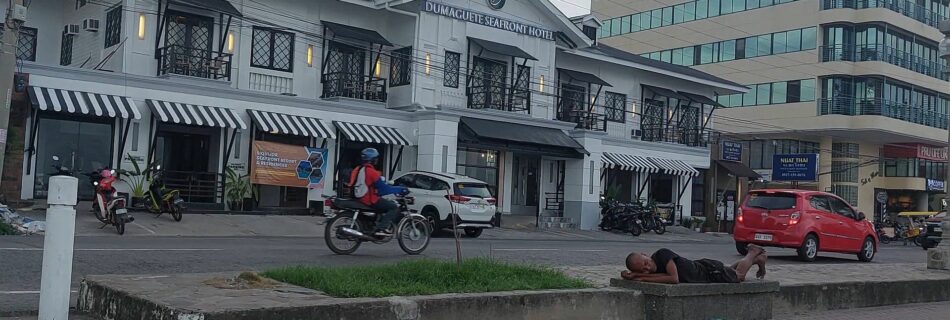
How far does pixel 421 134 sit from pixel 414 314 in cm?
2085

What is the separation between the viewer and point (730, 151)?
4153 cm

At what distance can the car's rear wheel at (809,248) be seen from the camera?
17.9 m

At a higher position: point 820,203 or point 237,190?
point 820,203

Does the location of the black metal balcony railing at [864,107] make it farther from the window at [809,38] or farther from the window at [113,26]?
the window at [113,26]

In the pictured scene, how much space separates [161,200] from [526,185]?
15.2 meters

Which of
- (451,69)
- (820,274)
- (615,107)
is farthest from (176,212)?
(615,107)

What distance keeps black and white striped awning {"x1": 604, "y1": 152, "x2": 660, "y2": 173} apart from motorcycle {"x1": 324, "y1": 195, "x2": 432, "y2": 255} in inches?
804

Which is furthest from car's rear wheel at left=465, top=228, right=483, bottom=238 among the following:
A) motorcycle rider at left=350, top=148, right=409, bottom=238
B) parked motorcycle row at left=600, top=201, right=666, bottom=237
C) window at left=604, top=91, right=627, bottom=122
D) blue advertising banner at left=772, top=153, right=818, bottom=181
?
blue advertising banner at left=772, top=153, right=818, bottom=181

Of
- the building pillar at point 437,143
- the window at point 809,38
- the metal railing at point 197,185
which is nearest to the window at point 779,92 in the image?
the window at point 809,38

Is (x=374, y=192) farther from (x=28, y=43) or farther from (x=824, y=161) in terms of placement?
(x=824, y=161)

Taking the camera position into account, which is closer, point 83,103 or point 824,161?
point 83,103

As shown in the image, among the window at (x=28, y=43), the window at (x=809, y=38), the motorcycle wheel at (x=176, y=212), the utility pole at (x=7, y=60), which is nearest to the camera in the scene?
the utility pole at (x=7, y=60)

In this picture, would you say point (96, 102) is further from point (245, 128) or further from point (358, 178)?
point (358, 178)

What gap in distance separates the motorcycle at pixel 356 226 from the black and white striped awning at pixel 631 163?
20425 mm
